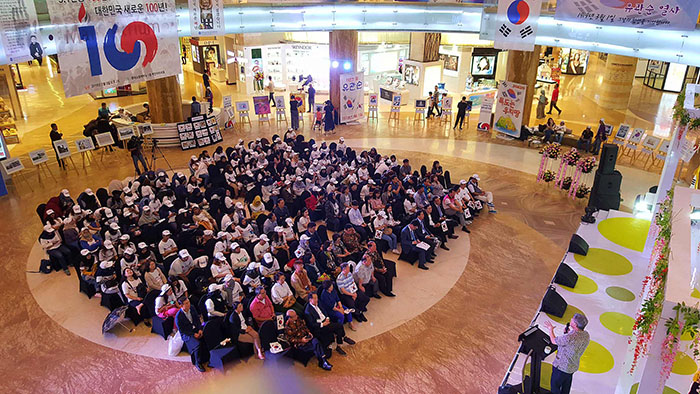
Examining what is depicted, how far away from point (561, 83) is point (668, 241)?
29.2 m

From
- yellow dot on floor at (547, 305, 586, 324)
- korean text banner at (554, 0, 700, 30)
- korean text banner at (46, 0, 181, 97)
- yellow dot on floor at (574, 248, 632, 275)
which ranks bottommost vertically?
yellow dot on floor at (547, 305, 586, 324)

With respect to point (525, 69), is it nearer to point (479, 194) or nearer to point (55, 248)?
point (479, 194)

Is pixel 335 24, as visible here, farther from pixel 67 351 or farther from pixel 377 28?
pixel 67 351

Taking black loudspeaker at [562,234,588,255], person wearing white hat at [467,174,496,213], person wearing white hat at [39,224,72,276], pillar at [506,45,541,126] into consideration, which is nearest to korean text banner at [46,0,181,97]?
person wearing white hat at [39,224,72,276]

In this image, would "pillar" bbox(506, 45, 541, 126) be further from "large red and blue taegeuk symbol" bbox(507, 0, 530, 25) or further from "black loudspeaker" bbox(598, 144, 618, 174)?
"black loudspeaker" bbox(598, 144, 618, 174)

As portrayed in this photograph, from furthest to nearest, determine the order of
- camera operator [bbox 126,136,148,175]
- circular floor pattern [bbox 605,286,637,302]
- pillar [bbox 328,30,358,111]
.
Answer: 1. pillar [bbox 328,30,358,111]
2. camera operator [bbox 126,136,148,175]
3. circular floor pattern [bbox 605,286,637,302]

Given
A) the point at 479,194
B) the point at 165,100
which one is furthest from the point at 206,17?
the point at 479,194

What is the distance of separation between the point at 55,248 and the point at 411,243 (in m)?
7.84

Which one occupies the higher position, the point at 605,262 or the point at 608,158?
the point at 608,158

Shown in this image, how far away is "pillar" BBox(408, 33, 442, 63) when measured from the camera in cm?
2594

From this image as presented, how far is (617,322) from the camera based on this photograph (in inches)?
365

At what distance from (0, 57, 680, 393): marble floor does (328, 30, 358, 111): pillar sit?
26.8ft

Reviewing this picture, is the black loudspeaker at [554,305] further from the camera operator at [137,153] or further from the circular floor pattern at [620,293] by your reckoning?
the camera operator at [137,153]

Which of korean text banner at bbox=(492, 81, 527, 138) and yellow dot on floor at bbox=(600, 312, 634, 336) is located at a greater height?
korean text banner at bbox=(492, 81, 527, 138)
